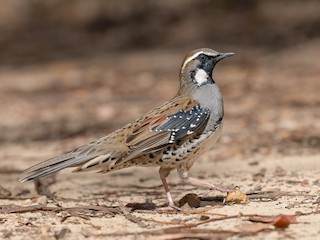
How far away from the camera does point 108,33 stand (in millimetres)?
20625

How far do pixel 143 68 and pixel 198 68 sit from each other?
9320mm

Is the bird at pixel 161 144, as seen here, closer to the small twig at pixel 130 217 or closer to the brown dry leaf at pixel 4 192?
the small twig at pixel 130 217

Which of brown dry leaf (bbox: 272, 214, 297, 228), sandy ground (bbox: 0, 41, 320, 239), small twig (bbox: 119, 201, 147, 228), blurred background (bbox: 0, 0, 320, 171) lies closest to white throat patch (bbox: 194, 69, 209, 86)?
sandy ground (bbox: 0, 41, 320, 239)

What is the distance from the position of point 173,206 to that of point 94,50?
1264 cm

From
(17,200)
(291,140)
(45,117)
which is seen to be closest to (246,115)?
(291,140)

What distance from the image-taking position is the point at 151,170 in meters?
9.34

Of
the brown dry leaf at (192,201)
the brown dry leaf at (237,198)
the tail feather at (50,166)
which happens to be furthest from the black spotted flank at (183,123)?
the tail feather at (50,166)

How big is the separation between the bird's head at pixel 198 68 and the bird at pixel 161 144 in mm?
206

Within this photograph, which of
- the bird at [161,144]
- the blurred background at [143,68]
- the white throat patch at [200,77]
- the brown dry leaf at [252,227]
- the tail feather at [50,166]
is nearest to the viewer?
the brown dry leaf at [252,227]

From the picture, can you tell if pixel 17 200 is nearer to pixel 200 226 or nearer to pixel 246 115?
pixel 200 226

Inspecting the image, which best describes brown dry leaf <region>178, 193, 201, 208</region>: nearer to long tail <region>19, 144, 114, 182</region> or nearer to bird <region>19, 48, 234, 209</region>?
bird <region>19, 48, 234, 209</region>

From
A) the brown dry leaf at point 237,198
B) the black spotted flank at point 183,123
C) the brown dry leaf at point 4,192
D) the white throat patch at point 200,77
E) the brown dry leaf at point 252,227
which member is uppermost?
the white throat patch at point 200,77

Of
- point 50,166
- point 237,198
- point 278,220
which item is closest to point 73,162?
point 50,166

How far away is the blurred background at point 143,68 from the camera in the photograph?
1124 cm
